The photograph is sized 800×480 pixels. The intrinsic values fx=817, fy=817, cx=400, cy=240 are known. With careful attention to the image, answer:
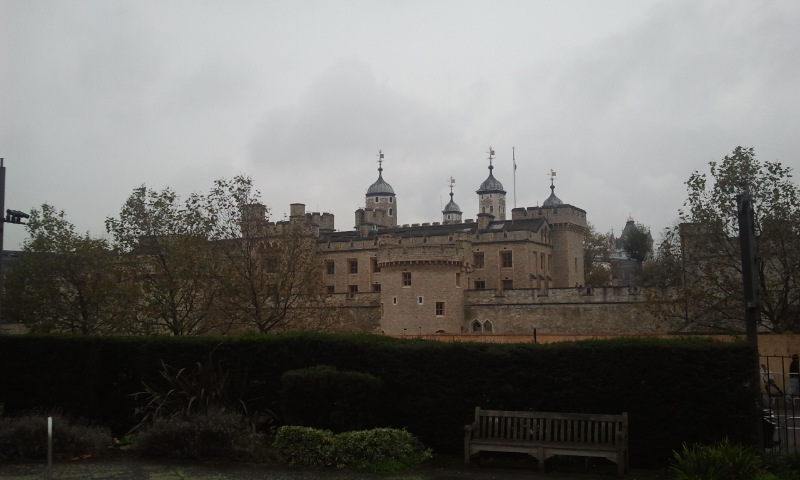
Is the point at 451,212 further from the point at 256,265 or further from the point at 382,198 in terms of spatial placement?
the point at 256,265

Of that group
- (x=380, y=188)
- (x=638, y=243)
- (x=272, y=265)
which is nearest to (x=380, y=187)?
(x=380, y=188)

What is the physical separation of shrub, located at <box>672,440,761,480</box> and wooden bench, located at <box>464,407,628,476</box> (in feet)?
3.02

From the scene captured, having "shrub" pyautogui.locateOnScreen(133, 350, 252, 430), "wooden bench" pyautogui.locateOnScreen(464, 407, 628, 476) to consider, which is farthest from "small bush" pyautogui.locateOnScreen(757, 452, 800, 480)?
"shrub" pyautogui.locateOnScreen(133, 350, 252, 430)

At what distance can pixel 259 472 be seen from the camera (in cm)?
1103

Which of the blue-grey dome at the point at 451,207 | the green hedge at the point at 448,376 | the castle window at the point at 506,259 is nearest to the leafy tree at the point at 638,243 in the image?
the castle window at the point at 506,259

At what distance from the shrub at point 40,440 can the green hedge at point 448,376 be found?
140cm

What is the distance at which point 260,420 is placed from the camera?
12.6 meters

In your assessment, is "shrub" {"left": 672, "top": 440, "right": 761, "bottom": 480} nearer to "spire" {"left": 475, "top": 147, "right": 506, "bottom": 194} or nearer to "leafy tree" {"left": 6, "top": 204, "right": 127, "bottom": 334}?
"leafy tree" {"left": 6, "top": 204, "right": 127, "bottom": 334}

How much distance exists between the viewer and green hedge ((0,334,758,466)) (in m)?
11.1

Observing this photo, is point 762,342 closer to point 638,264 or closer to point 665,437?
point 665,437

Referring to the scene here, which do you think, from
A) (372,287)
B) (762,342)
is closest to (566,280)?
(372,287)

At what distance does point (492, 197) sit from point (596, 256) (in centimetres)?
1702

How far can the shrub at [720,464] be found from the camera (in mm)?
9594

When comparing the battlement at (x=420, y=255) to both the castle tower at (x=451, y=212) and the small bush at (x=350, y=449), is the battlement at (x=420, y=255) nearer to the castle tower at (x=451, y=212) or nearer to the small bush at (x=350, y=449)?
the small bush at (x=350, y=449)
